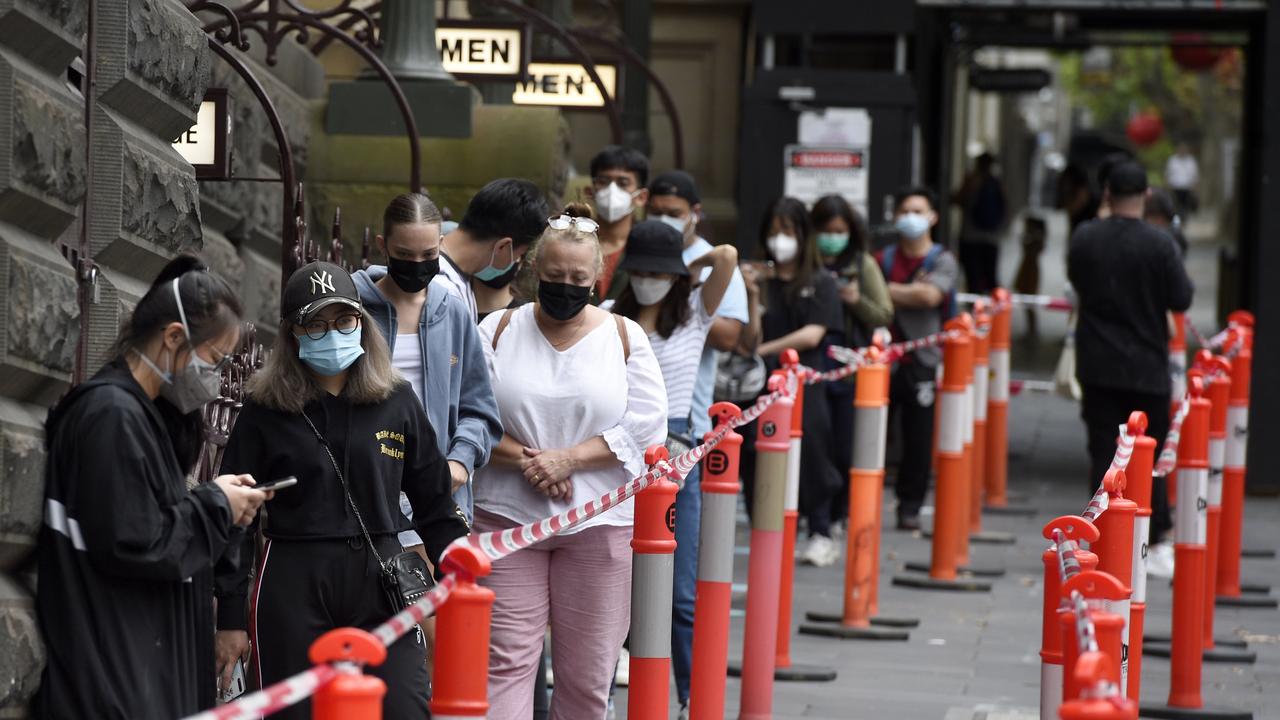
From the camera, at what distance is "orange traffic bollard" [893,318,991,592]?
10.6m

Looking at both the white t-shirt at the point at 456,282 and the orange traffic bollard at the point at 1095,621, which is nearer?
the orange traffic bollard at the point at 1095,621

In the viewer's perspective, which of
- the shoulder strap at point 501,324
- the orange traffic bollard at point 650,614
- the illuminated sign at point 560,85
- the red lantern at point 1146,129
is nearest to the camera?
the orange traffic bollard at point 650,614

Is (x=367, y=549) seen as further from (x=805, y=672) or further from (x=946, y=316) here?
(x=946, y=316)

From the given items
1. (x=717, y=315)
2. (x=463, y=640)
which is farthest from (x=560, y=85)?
(x=463, y=640)

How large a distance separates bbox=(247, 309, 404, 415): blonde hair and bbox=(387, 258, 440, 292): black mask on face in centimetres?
71

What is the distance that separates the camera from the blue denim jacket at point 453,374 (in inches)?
235

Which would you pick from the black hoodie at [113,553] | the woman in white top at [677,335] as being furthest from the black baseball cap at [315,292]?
the woman in white top at [677,335]

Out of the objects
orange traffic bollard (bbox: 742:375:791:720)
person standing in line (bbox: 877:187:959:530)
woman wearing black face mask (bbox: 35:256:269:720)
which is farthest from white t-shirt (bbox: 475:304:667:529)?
person standing in line (bbox: 877:187:959:530)

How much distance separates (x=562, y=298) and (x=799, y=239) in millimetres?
4568

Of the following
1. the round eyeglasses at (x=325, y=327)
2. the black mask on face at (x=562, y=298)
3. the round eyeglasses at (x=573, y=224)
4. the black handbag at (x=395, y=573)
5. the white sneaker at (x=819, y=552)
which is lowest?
the white sneaker at (x=819, y=552)

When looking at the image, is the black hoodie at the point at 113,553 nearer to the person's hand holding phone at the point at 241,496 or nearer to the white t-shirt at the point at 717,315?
the person's hand holding phone at the point at 241,496

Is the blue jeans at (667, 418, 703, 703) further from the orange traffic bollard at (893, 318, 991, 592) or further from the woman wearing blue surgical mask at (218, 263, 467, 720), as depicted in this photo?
the orange traffic bollard at (893, 318, 991, 592)

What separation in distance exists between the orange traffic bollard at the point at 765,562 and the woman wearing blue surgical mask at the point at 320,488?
8.26 feet

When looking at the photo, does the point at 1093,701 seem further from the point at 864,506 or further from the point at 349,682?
the point at 864,506
